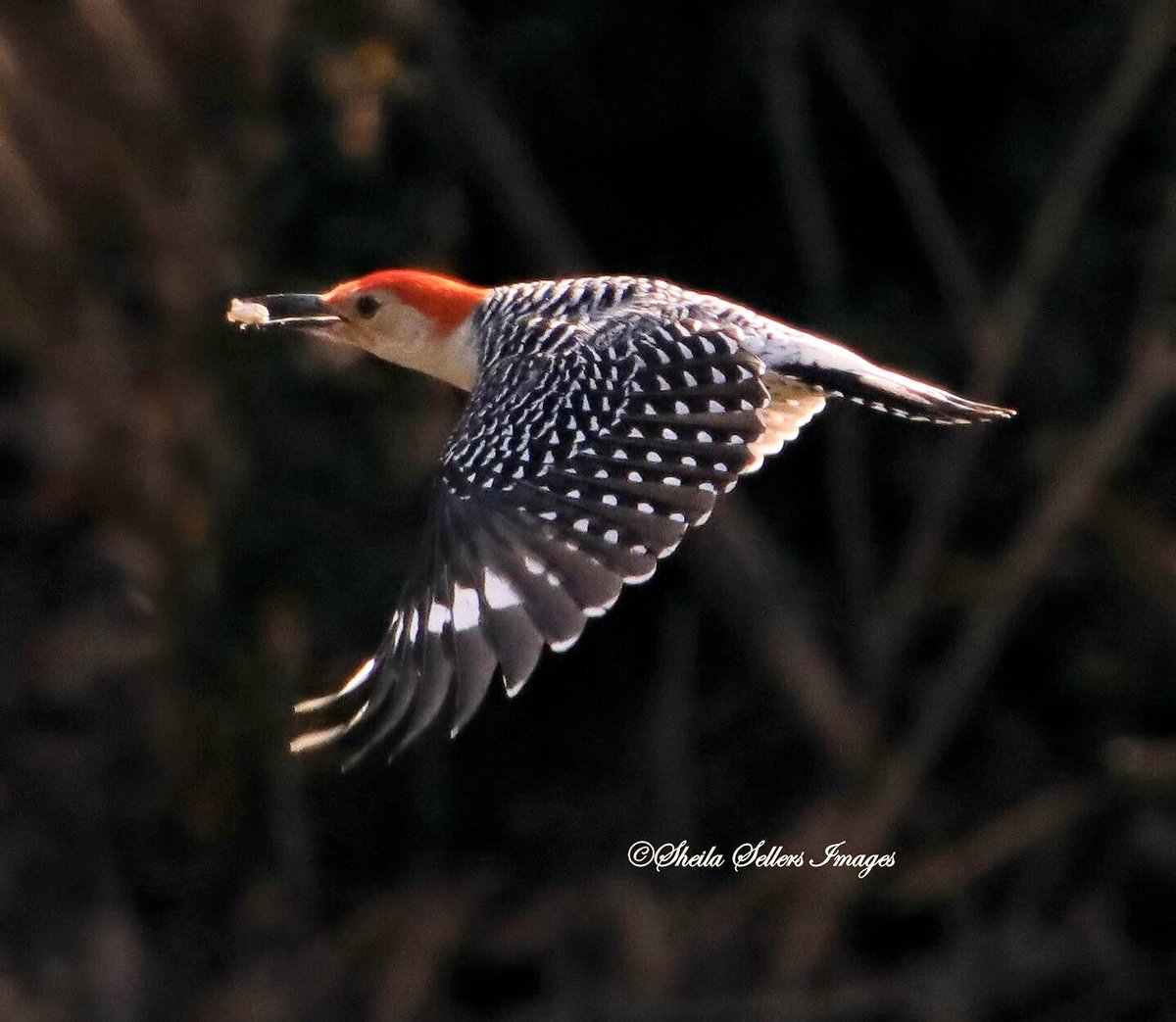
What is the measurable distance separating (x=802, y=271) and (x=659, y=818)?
2249 mm

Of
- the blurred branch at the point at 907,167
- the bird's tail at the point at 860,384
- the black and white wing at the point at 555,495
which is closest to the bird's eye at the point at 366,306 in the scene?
the black and white wing at the point at 555,495

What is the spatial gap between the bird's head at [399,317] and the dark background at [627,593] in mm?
2316

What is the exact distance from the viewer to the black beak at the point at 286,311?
708cm

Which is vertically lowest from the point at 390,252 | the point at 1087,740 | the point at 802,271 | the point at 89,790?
the point at 1087,740

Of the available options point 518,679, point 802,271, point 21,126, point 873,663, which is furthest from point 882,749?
point 518,679

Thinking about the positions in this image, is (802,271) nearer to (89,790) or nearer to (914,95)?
(914,95)

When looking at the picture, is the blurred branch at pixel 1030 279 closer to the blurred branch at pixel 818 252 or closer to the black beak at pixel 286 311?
the blurred branch at pixel 818 252

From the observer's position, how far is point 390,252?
9.65 metres

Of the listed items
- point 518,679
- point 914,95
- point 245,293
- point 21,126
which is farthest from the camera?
point 914,95

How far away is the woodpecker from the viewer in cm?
550

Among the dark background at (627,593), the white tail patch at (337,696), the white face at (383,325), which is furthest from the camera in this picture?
the dark background at (627,593)

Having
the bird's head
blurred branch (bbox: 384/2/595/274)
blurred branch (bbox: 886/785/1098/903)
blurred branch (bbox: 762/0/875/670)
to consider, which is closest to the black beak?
the bird's head

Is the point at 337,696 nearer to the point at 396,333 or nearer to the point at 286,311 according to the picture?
the point at 396,333

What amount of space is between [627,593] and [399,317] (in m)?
3.81
